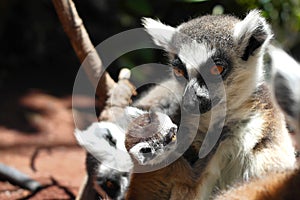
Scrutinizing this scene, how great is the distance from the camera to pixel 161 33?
4.50 metres

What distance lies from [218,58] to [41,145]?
2798 mm

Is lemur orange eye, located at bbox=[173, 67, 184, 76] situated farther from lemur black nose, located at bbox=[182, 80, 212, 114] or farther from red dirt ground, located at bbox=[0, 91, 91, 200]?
red dirt ground, located at bbox=[0, 91, 91, 200]

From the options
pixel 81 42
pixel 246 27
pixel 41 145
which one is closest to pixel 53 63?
pixel 41 145

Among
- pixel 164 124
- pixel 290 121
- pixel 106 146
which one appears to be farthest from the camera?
pixel 106 146

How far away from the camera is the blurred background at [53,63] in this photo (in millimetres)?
5625

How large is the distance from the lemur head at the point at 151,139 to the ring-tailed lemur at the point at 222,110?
0.15 meters

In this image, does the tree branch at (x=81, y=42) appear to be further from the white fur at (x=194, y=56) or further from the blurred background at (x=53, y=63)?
the white fur at (x=194, y=56)

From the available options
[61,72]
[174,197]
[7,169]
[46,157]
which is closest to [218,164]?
[174,197]

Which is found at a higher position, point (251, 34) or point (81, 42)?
point (251, 34)

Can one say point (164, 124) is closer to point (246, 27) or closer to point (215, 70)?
point (215, 70)

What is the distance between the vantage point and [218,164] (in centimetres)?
406

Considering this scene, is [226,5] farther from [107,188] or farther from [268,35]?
[107,188]

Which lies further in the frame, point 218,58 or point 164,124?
point 218,58

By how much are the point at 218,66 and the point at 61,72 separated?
4570 mm
